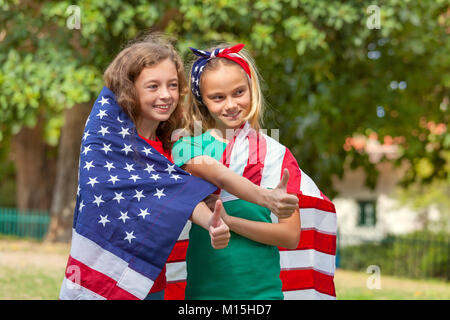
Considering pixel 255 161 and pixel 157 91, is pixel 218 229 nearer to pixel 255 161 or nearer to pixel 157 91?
pixel 255 161

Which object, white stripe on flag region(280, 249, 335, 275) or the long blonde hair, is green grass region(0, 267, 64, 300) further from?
the long blonde hair

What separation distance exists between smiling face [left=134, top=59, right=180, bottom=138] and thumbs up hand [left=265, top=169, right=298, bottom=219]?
26.9 inches

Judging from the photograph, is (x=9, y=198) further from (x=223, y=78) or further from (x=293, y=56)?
(x=223, y=78)

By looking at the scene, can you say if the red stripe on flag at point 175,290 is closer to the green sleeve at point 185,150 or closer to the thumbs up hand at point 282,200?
the green sleeve at point 185,150

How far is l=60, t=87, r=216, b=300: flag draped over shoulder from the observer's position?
2.45 metres

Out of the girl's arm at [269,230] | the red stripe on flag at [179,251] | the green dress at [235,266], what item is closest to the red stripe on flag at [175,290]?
the red stripe on flag at [179,251]

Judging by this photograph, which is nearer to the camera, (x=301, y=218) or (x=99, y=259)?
(x=99, y=259)

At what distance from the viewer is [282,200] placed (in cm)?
228

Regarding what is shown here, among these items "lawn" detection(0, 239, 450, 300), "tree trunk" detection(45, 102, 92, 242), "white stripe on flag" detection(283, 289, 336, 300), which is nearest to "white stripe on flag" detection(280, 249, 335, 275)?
"white stripe on flag" detection(283, 289, 336, 300)

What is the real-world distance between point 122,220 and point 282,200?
2.19ft

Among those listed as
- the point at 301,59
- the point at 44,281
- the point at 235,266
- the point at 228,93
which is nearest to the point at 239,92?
the point at 228,93

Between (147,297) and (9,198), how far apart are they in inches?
864

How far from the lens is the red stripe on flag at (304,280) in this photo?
3.07 metres

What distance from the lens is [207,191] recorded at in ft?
8.08
